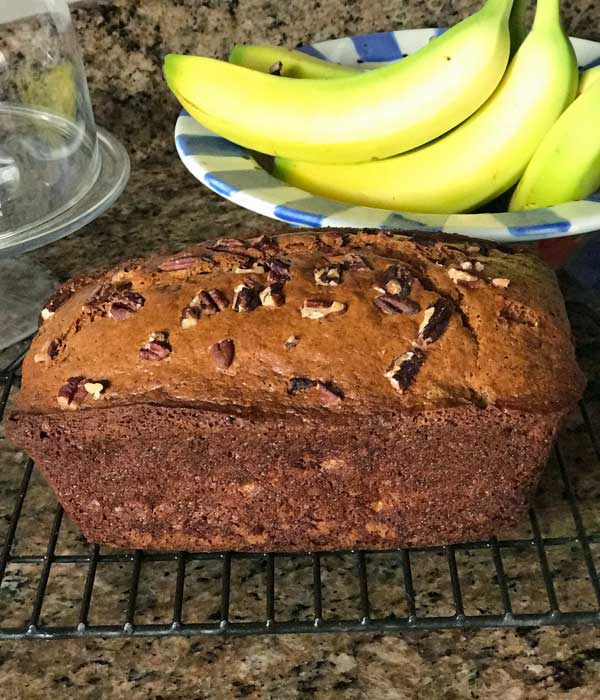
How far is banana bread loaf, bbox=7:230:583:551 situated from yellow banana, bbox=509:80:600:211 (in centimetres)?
26

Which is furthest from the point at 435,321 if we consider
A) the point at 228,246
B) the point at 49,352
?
the point at 49,352

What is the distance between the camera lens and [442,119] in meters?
1.16

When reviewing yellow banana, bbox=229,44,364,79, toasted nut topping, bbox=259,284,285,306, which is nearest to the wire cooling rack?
toasted nut topping, bbox=259,284,285,306

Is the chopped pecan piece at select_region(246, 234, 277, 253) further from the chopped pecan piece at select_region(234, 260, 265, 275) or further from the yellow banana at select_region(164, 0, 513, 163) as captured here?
the yellow banana at select_region(164, 0, 513, 163)

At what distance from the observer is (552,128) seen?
1150mm

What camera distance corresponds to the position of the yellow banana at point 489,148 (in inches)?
45.1

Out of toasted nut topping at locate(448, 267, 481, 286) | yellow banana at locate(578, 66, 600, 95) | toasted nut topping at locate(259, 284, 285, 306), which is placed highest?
yellow banana at locate(578, 66, 600, 95)

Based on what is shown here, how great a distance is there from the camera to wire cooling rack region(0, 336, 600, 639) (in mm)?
792

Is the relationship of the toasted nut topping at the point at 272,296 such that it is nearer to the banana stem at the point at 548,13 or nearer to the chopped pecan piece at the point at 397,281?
the chopped pecan piece at the point at 397,281

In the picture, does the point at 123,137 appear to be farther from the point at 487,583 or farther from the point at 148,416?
the point at 487,583

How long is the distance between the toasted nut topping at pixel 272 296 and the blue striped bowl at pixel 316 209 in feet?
0.76

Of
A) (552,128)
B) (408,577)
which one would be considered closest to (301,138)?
(552,128)

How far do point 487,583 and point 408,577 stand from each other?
90 mm

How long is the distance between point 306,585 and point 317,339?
25cm
